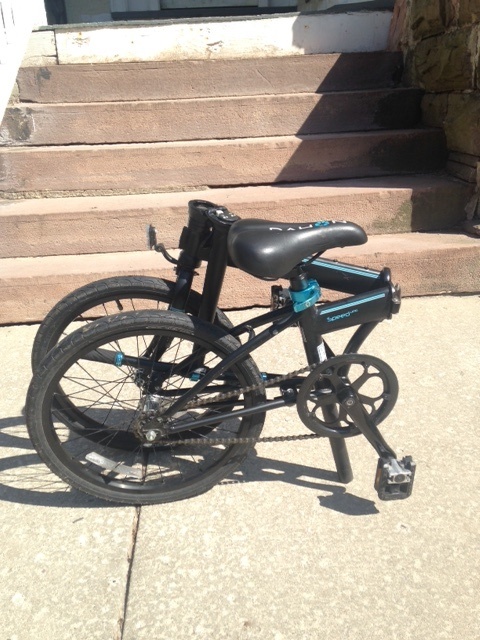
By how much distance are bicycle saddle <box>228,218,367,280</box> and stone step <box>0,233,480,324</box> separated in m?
1.87

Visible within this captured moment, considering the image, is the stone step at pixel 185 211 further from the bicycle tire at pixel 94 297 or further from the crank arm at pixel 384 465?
the crank arm at pixel 384 465

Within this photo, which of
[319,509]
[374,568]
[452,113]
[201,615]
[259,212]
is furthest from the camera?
[452,113]

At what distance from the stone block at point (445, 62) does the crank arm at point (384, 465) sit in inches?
129

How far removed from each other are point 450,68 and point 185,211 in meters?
2.39

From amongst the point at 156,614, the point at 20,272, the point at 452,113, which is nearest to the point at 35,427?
the point at 156,614

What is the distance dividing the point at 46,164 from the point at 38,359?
2554 millimetres

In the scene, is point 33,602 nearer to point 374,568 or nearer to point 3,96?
point 374,568

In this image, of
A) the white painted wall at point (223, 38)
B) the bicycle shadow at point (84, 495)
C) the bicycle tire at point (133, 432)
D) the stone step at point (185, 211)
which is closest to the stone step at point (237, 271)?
the stone step at point (185, 211)

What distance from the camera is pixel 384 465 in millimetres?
2375

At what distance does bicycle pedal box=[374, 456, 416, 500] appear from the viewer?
237 cm

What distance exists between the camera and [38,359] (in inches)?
104

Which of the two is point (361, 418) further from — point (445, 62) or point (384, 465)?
point (445, 62)

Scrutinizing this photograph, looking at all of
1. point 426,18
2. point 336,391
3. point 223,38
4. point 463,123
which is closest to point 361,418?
point 336,391

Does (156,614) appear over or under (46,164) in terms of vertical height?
under
